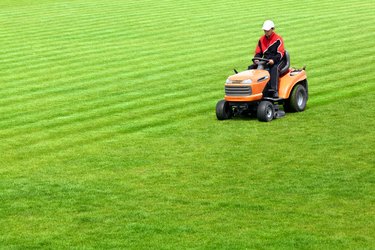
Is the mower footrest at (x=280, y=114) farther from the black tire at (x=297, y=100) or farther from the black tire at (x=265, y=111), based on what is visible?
the black tire at (x=265, y=111)

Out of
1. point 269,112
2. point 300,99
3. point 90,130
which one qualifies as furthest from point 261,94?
point 90,130

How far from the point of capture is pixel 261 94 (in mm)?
21094

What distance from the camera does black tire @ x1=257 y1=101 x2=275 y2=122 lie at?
20797 mm

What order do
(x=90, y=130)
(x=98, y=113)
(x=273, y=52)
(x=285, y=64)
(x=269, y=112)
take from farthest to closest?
1. (x=98, y=113)
2. (x=285, y=64)
3. (x=273, y=52)
4. (x=269, y=112)
5. (x=90, y=130)

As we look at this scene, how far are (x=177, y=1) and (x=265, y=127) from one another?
26.4 meters

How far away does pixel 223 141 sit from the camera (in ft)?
62.8

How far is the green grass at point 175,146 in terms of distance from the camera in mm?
13430

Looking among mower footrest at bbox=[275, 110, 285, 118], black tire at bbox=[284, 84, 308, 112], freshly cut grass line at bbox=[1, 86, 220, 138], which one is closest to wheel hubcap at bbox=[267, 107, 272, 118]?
mower footrest at bbox=[275, 110, 285, 118]

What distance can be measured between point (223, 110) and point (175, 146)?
104 inches

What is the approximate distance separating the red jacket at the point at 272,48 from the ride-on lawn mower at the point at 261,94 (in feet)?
0.63

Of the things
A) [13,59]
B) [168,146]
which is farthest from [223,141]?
[13,59]

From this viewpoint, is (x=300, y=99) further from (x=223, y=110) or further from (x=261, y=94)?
(x=223, y=110)

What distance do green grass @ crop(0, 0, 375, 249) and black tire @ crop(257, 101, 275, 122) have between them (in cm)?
17

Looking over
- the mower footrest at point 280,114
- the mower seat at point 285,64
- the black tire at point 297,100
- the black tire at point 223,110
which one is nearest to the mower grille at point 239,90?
the black tire at point 223,110
